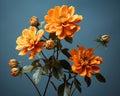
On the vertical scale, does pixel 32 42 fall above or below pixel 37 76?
above

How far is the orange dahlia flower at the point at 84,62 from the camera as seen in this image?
2.65 feet

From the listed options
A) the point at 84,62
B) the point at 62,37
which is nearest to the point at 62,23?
the point at 62,37

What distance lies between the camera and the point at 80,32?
1.43m

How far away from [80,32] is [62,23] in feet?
2.09

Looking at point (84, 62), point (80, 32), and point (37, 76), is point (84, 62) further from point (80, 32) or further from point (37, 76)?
point (80, 32)

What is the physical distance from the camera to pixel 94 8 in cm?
143

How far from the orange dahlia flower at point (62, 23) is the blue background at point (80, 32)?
23.8 inches

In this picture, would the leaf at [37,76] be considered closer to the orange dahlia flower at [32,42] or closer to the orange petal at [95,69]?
the orange dahlia flower at [32,42]

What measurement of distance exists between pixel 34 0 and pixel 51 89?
1.87 ft

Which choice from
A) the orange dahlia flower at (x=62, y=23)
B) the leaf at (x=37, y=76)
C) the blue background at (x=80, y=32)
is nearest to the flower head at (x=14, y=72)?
the leaf at (x=37, y=76)

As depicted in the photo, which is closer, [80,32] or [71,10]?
[71,10]

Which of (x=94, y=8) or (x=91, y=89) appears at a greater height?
(x=94, y=8)
